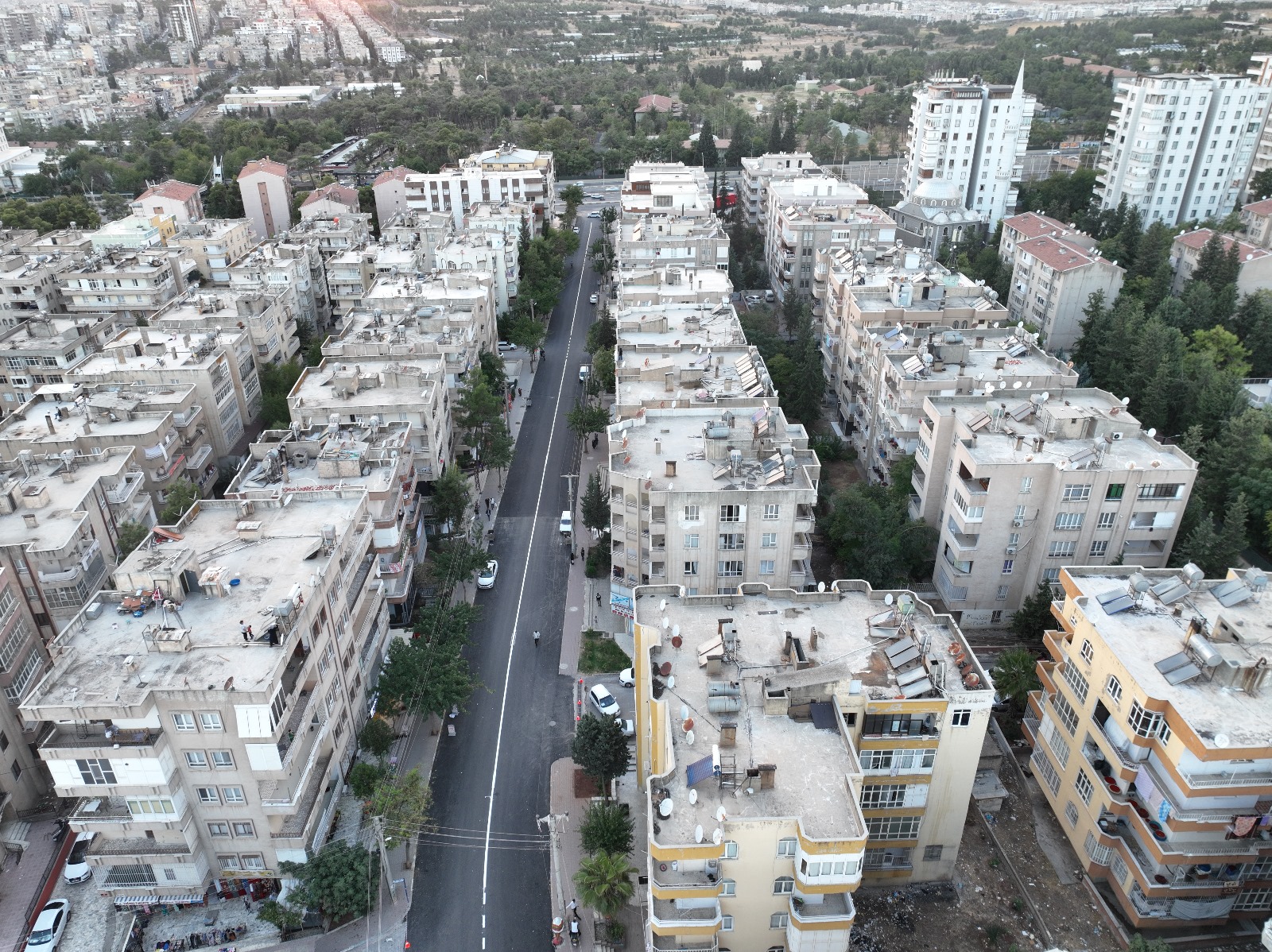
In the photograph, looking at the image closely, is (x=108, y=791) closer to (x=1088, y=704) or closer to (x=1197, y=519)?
(x=1088, y=704)

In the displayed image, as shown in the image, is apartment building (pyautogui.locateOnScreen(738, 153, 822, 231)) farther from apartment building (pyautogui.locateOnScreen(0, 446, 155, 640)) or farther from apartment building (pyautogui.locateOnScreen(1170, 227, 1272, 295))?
apartment building (pyautogui.locateOnScreen(0, 446, 155, 640))

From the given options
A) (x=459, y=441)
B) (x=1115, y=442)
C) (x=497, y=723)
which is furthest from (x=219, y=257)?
(x=1115, y=442)

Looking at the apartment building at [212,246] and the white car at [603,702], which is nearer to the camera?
the white car at [603,702]

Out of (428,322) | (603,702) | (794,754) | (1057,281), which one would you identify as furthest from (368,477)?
(1057,281)

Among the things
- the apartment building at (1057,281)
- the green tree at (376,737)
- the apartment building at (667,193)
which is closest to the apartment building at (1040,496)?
the green tree at (376,737)

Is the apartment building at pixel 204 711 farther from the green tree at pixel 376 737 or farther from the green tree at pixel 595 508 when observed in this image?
the green tree at pixel 595 508

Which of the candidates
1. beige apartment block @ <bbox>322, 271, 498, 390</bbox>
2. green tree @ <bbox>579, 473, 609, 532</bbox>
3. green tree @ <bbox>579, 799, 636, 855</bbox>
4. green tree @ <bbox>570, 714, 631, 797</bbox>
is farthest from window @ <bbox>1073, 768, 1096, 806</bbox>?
beige apartment block @ <bbox>322, 271, 498, 390</bbox>
